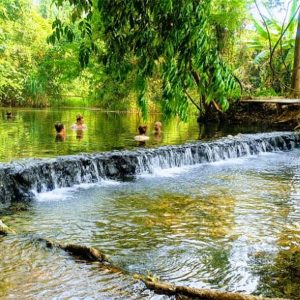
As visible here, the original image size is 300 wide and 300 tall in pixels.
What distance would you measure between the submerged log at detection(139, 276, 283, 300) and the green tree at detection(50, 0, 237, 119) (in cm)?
158

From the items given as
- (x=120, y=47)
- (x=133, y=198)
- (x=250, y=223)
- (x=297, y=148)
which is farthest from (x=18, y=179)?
(x=297, y=148)

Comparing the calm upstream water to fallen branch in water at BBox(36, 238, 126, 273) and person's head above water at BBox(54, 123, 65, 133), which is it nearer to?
fallen branch in water at BBox(36, 238, 126, 273)

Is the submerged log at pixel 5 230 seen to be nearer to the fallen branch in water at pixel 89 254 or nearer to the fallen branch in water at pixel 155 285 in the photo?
the fallen branch in water at pixel 155 285

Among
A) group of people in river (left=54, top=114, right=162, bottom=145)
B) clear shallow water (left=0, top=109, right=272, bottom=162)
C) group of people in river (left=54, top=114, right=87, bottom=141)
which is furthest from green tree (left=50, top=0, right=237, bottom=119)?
group of people in river (left=54, top=114, right=87, bottom=141)

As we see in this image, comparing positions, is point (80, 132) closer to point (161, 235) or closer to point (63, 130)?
point (63, 130)

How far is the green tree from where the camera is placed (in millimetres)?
2898

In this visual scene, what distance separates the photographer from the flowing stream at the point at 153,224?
14.5 feet

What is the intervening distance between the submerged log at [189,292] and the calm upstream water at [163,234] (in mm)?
104

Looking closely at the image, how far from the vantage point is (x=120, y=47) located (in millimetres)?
3396

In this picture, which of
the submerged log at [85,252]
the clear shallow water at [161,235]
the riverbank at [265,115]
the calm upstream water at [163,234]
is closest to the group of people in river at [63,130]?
the calm upstream water at [163,234]

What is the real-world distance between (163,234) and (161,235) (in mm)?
55

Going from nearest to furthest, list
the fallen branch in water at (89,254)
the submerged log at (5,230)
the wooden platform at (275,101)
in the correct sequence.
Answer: the fallen branch in water at (89,254) → the submerged log at (5,230) → the wooden platform at (275,101)

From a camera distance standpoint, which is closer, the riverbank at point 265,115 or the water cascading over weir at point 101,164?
the water cascading over weir at point 101,164

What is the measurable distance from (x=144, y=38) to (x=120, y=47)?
0.29 meters
